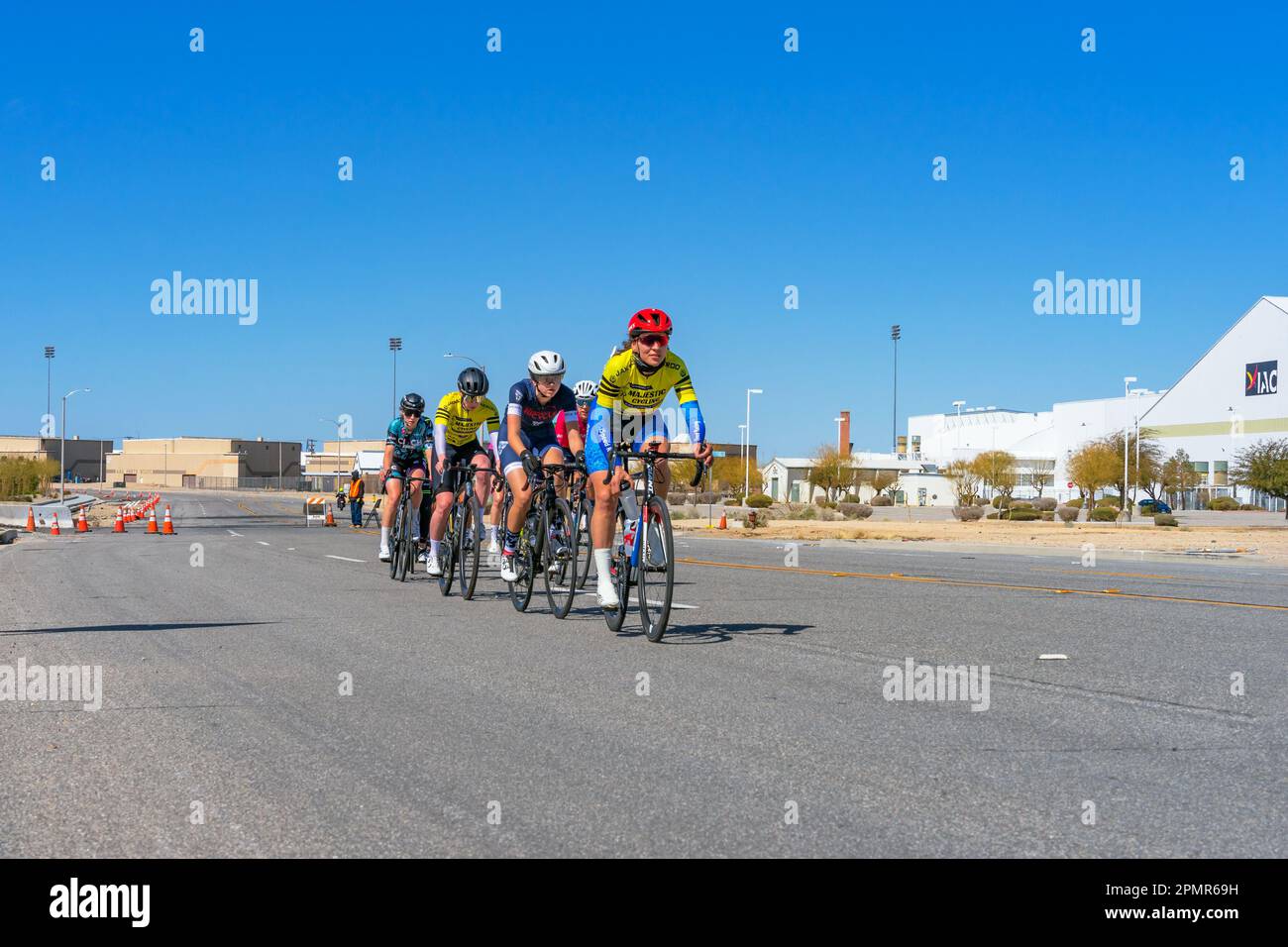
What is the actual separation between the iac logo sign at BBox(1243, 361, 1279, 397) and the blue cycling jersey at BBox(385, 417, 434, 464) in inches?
3392

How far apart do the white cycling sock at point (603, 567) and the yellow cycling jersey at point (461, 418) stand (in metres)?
3.87

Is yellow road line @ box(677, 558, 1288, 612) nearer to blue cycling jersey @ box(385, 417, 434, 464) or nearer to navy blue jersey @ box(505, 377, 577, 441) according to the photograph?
blue cycling jersey @ box(385, 417, 434, 464)

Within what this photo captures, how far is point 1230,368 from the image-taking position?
9256 centimetres

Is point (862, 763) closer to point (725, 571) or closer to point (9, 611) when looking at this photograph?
point (9, 611)

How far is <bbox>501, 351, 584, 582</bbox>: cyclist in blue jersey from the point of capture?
1055 cm

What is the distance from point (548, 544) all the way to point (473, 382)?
2.74 metres

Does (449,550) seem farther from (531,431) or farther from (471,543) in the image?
(531,431)

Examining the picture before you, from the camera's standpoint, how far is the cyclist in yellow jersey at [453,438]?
42.6 feet

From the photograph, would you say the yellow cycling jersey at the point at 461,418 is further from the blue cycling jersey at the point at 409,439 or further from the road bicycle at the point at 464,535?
the blue cycling jersey at the point at 409,439

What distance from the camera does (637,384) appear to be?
9.23m

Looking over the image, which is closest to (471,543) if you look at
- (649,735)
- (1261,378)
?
(649,735)

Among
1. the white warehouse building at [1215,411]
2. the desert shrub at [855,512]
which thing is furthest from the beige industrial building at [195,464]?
the desert shrub at [855,512]

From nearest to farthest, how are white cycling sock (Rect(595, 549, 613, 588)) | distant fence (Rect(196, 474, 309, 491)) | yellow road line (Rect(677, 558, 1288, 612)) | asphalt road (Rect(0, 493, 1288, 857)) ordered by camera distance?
asphalt road (Rect(0, 493, 1288, 857))
white cycling sock (Rect(595, 549, 613, 588))
yellow road line (Rect(677, 558, 1288, 612))
distant fence (Rect(196, 474, 309, 491))

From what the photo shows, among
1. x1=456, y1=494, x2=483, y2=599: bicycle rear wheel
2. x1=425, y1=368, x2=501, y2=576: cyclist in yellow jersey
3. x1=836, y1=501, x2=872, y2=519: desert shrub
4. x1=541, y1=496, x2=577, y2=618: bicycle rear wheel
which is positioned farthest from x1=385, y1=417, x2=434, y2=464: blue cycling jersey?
x1=836, y1=501, x2=872, y2=519: desert shrub
